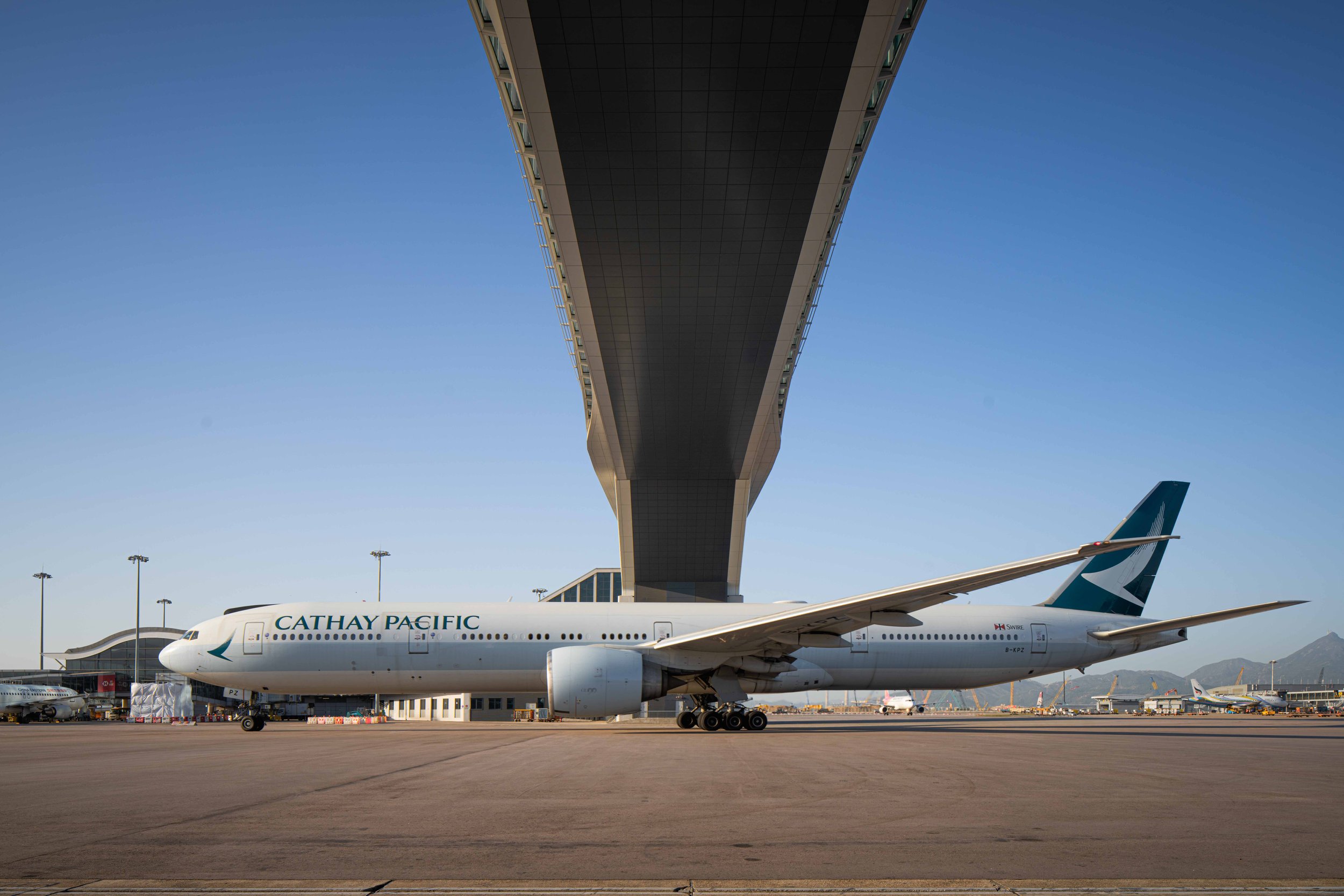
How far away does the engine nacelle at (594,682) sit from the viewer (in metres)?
19.4

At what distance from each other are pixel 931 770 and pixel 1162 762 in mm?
4102

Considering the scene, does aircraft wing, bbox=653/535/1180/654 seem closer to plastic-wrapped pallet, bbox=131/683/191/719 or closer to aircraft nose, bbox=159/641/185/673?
aircraft nose, bbox=159/641/185/673

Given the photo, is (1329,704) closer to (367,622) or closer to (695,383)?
(695,383)

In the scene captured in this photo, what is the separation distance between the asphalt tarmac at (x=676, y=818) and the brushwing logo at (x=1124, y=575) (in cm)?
1227

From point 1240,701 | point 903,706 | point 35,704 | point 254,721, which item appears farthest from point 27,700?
point 1240,701

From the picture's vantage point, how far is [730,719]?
72.6 feet

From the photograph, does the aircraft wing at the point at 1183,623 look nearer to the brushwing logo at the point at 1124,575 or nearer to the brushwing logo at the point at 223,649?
the brushwing logo at the point at 1124,575

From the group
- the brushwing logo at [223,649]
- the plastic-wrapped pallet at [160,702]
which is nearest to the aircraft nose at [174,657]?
the brushwing logo at [223,649]

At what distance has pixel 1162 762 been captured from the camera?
12445 mm

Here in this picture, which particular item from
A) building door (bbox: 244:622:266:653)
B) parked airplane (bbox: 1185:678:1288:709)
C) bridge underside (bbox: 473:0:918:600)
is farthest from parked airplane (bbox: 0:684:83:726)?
parked airplane (bbox: 1185:678:1288:709)

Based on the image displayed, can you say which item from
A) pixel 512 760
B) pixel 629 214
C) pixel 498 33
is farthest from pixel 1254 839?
pixel 629 214

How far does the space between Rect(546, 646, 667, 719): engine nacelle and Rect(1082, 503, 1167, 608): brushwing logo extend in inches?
594

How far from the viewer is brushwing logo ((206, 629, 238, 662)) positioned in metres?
22.6

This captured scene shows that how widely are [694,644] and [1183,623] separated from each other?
12.6 m
